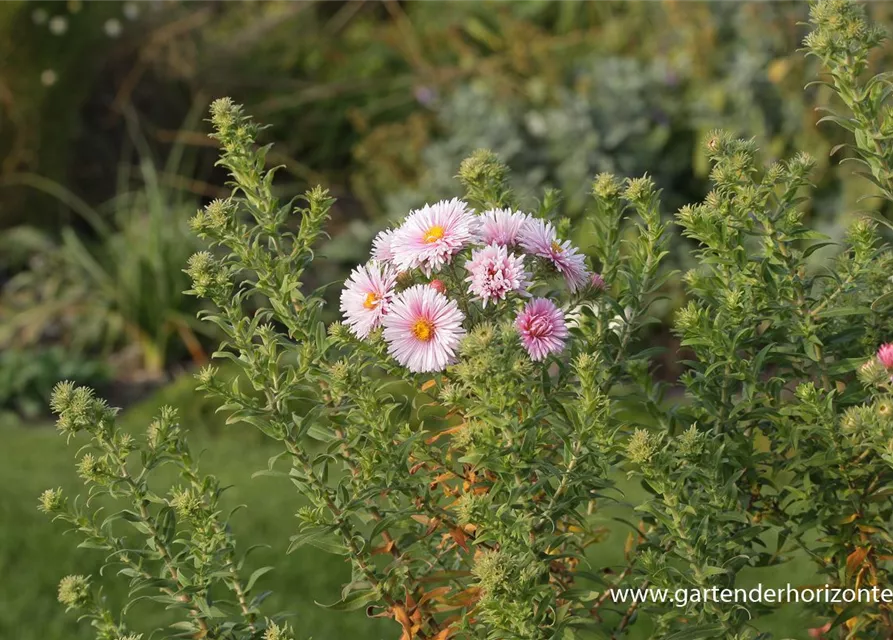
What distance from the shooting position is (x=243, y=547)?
3.85 metres

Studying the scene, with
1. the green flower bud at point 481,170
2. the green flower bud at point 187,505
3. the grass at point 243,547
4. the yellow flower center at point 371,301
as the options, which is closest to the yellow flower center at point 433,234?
the yellow flower center at point 371,301

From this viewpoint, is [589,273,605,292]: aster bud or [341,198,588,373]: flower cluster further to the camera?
[589,273,605,292]: aster bud

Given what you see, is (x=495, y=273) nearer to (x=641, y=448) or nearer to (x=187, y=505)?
(x=641, y=448)

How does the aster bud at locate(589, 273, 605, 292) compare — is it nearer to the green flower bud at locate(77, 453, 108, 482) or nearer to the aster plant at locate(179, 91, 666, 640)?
the aster plant at locate(179, 91, 666, 640)

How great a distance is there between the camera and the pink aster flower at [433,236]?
157 centimetres

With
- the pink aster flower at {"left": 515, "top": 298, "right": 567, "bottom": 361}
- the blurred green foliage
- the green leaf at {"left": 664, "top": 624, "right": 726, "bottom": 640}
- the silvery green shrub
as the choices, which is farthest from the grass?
the blurred green foliage

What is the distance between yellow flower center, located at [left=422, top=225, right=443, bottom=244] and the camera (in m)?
1.59

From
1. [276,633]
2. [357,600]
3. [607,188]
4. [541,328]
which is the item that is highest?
[607,188]

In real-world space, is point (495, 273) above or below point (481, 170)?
below

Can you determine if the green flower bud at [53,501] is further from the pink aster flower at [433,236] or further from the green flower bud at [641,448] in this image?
the green flower bud at [641,448]

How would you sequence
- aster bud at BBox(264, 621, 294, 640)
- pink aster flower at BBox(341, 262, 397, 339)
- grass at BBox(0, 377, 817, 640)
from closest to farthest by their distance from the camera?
aster bud at BBox(264, 621, 294, 640) < pink aster flower at BBox(341, 262, 397, 339) < grass at BBox(0, 377, 817, 640)

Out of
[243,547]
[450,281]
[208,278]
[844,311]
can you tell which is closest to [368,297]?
[450,281]

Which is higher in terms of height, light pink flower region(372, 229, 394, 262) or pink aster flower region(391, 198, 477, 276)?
light pink flower region(372, 229, 394, 262)

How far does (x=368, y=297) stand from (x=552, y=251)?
0.27 metres
